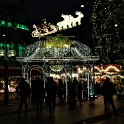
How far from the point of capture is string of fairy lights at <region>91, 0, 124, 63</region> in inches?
1193

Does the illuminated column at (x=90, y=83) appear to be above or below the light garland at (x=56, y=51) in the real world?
below

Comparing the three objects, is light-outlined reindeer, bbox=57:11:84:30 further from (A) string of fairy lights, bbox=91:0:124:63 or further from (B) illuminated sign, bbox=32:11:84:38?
(A) string of fairy lights, bbox=91:0:124:63

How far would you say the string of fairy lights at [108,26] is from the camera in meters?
30.3

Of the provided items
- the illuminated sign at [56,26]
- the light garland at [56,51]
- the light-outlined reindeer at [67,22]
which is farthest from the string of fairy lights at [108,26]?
the light-outlined reindeer at [67,22]

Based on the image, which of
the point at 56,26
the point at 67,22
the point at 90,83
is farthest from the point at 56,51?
the point at 67,22

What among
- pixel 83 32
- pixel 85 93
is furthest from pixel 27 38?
pixel 85 93

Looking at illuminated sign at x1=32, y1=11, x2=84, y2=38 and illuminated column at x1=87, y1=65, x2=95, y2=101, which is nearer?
illuminated column at x1=87, y1=65, x2=95, y2=101

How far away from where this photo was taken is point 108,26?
31.7 meters

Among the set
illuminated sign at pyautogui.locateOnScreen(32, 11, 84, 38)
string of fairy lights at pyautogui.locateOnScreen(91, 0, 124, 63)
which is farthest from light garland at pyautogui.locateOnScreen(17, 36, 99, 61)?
illuminated sign at pyautogui.locateOnScreen(32, 11, 84, 38)

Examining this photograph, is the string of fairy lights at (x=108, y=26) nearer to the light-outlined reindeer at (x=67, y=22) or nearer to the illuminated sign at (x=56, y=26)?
the illuminated sign at (x=56, y=26)

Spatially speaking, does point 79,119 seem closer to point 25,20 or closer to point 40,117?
point 40,117

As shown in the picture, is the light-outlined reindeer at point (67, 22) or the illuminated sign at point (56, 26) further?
the light-outlined reindeer at point (67, 22)

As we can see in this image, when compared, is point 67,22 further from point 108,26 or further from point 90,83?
point 90,83

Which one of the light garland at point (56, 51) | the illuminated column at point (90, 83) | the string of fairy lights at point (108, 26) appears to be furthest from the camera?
the illuminated column at point (90, 83)
